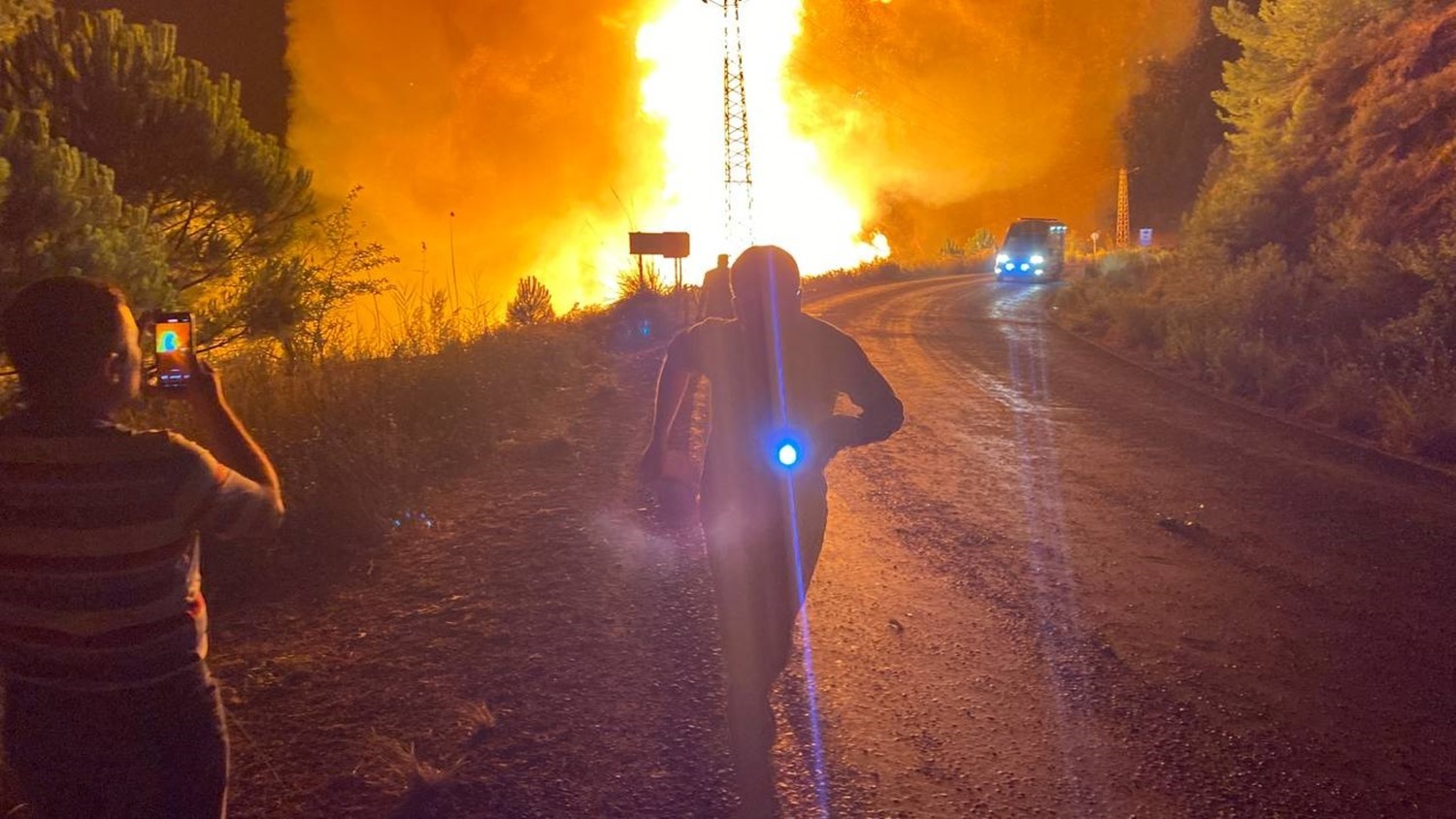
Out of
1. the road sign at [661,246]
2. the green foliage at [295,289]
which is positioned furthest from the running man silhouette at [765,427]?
the road sign at [661,246]

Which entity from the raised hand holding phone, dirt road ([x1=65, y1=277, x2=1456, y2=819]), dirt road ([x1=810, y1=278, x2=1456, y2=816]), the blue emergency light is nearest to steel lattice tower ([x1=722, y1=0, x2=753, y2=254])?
dirt road ([x1=810, y1=278, x2=1456, y2=816])

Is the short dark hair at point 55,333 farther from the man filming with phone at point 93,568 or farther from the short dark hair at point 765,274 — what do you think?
the short dark hair at point 765,274

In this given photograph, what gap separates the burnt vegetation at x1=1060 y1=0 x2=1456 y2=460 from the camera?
10.1 metres

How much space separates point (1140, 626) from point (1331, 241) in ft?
43.0

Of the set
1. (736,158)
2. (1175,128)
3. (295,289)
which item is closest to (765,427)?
(295,289)

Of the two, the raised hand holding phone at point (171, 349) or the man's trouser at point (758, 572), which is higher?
the raised hand holding phone at point (171, 349)

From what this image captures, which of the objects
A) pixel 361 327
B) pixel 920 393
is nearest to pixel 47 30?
pixel 361 327

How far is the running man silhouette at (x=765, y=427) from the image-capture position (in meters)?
3.09

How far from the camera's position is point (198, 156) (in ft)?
41.7

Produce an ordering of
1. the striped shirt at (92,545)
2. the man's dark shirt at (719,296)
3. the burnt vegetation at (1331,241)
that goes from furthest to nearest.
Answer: the burnt vegetation at (1331,241)
the man's dark shirt at (719,296)
the striped shirt at (92,545)

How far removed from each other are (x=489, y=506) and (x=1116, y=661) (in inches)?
170

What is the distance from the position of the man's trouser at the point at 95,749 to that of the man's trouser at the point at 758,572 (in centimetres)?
183

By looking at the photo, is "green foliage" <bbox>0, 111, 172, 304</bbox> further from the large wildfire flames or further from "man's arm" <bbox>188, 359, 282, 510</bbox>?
the large wildfire flames

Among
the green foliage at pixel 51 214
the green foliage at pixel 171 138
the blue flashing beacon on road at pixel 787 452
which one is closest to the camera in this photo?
the blue flashing beacon on road at pixel 787 452
